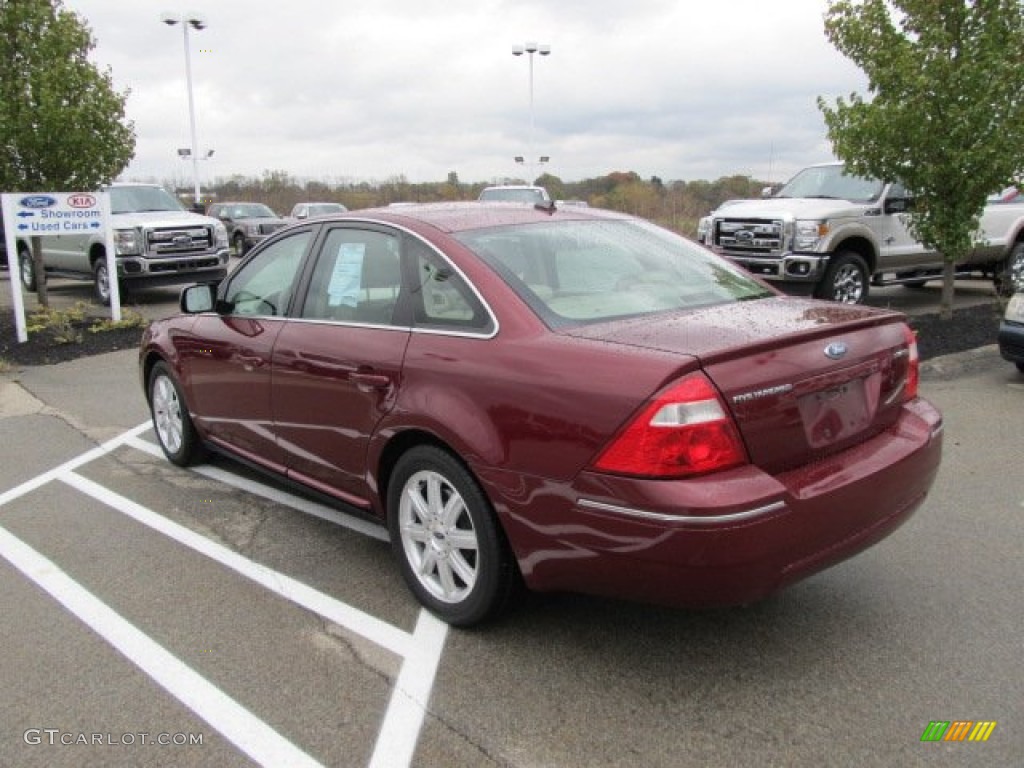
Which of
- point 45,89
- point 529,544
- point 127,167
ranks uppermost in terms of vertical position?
point 45,89

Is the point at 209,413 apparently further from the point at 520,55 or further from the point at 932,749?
the point at 520,55

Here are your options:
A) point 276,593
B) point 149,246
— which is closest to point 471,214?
point 276,593

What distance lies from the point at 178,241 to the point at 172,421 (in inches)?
349

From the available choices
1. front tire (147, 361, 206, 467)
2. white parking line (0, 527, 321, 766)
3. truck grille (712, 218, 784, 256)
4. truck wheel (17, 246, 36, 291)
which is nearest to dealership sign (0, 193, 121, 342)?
front tire (147, 361, 206, 467)

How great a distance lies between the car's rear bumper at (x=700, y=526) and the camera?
2588mm

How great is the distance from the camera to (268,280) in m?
4.59

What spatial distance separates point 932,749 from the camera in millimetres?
2594

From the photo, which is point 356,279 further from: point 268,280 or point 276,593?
point 276,593

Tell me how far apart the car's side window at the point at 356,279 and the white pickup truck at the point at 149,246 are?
31.7ft

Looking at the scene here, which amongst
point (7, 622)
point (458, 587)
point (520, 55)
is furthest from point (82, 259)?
point (520, 55)

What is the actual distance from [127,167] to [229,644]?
32.4 ft

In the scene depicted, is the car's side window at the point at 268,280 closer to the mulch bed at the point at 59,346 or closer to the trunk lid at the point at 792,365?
the trunk lid at the point at 792,365

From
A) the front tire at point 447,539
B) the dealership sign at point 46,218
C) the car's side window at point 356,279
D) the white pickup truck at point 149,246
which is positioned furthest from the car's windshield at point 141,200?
the front tire at point 447,539

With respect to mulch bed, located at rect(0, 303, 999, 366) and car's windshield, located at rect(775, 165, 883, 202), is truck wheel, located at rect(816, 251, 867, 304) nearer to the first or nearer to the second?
mulch bed, located at rect(0, 303, 999, 366)
